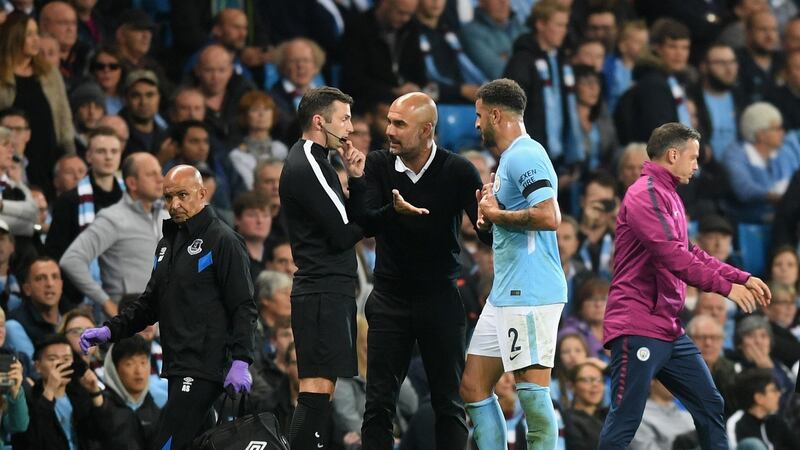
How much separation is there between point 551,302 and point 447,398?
2.97ft

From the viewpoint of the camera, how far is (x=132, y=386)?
36.0 feet

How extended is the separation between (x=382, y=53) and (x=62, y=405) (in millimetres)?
5597

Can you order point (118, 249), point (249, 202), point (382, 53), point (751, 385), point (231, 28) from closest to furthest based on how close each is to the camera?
point (118, 249) < point (751, 385) < point (249, 202) < point (231, 28) < point (382, 53)

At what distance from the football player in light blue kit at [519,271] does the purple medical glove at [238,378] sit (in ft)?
3.86

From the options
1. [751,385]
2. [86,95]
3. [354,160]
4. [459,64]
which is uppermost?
[459,64]

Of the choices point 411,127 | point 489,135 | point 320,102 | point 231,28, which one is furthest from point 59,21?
Answer: point 489,135

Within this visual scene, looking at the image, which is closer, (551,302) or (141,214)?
(551,302)

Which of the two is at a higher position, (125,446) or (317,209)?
(317,209)

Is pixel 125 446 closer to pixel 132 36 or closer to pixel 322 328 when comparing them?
pixel 322 328

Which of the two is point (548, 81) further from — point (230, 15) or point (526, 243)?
point (526, 243)

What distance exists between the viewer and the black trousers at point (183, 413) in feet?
29.3

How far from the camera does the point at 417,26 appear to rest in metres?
15.6

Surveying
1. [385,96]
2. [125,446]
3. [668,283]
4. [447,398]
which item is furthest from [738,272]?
[385,96]

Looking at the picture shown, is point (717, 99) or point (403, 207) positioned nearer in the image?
point (403, 207)
